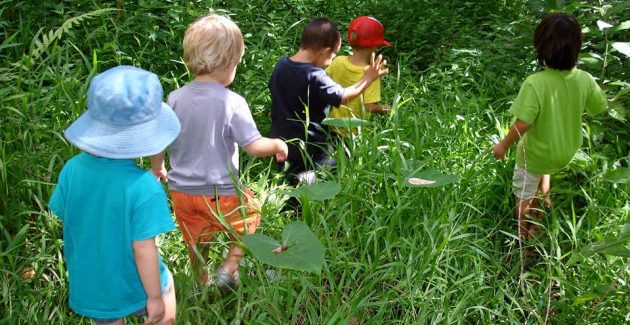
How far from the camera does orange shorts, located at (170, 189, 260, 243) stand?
100 inches

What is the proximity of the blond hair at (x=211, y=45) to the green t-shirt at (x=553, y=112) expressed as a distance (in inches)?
52.8

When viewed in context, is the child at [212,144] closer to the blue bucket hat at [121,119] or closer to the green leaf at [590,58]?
the blue bucket hat at [121,119]

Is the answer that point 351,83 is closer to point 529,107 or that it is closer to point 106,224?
point 529,107

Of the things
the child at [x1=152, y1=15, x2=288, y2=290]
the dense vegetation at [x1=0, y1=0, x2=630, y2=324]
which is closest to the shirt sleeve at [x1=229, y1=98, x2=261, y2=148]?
the child at [x1=152, y1=15, x2=288, y2=290]

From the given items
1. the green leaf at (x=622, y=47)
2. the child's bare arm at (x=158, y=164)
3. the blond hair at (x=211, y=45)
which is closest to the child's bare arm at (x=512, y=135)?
the green leaf at (x=622, y=47)

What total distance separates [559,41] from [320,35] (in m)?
1.11

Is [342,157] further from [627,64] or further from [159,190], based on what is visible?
[627,64]

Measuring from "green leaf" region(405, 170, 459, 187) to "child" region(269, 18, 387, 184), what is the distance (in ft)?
2.04

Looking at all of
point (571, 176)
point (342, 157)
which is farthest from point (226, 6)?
point (571, 176)

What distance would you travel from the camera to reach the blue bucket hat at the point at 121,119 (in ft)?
5.99

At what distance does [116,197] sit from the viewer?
1865 millimetres

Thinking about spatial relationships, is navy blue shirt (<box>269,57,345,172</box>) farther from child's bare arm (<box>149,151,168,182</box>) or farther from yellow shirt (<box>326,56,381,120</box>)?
→ child's bare arm (<box>149,151,168,182</box>)

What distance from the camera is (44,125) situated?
312 cm

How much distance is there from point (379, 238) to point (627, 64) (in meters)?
1.90
